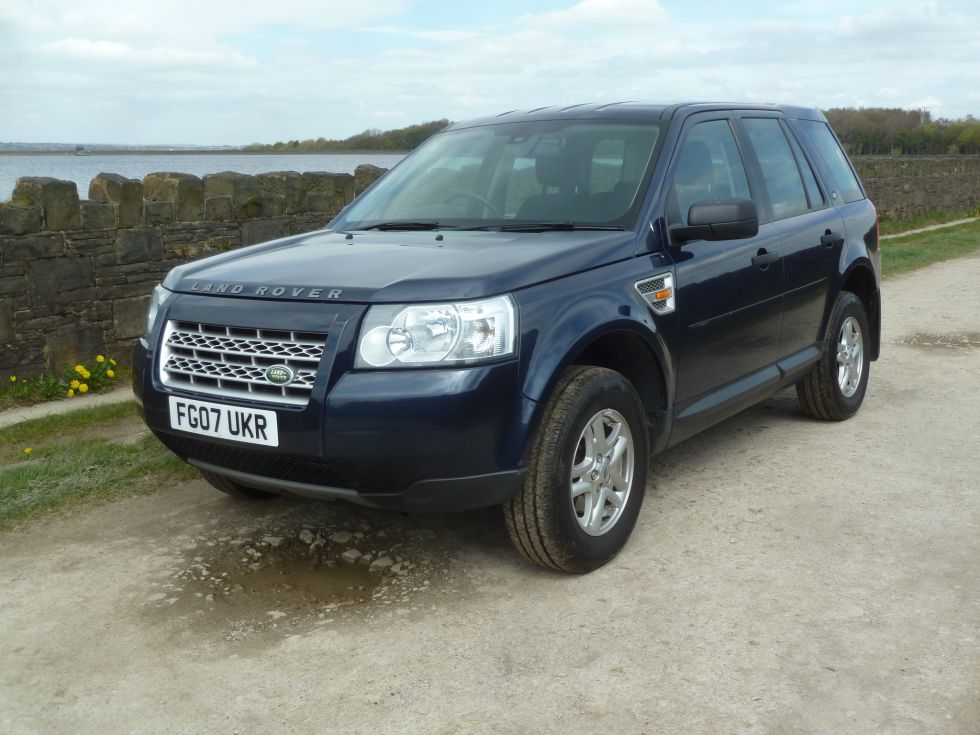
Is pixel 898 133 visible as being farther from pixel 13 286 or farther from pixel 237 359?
pixel 237 359

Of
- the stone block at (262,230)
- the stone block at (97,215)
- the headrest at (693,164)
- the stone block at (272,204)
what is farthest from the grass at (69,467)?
the stone block at (272,204)

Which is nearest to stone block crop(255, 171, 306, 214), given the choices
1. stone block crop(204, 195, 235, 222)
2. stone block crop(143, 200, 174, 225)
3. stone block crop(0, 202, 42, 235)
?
stone block crop(204, 195, 235, 222)

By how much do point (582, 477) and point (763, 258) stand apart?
5.67 feet

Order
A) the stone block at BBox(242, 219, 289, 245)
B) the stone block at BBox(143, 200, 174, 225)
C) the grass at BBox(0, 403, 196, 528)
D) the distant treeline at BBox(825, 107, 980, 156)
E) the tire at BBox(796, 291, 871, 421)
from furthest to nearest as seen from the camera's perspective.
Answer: the distant treeline at BBox(825, 107, 980, 156) < the stone block at BBox(242, 219, 289, 245) < the stone block at BBox(143, 200, 174, 225) < the tire at BBox(796, 291, 871, 421) < the grass at BBox(0, 403, 196, 528)

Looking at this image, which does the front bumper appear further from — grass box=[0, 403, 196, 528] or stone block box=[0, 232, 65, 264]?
stone block box=[0, 232, 65, 264]

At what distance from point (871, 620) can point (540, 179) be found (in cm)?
228

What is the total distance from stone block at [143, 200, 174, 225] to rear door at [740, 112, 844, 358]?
4.61m

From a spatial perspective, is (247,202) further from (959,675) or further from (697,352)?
(959,675)

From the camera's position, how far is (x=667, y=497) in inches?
191

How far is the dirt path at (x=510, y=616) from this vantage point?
301 centimetres

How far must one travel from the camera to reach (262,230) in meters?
8.84

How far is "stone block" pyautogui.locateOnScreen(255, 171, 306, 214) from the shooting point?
9031mm

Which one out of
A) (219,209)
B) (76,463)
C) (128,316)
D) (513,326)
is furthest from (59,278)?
(513,326)

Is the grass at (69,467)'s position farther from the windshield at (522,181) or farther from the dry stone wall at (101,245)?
the windshield at (522,181)
